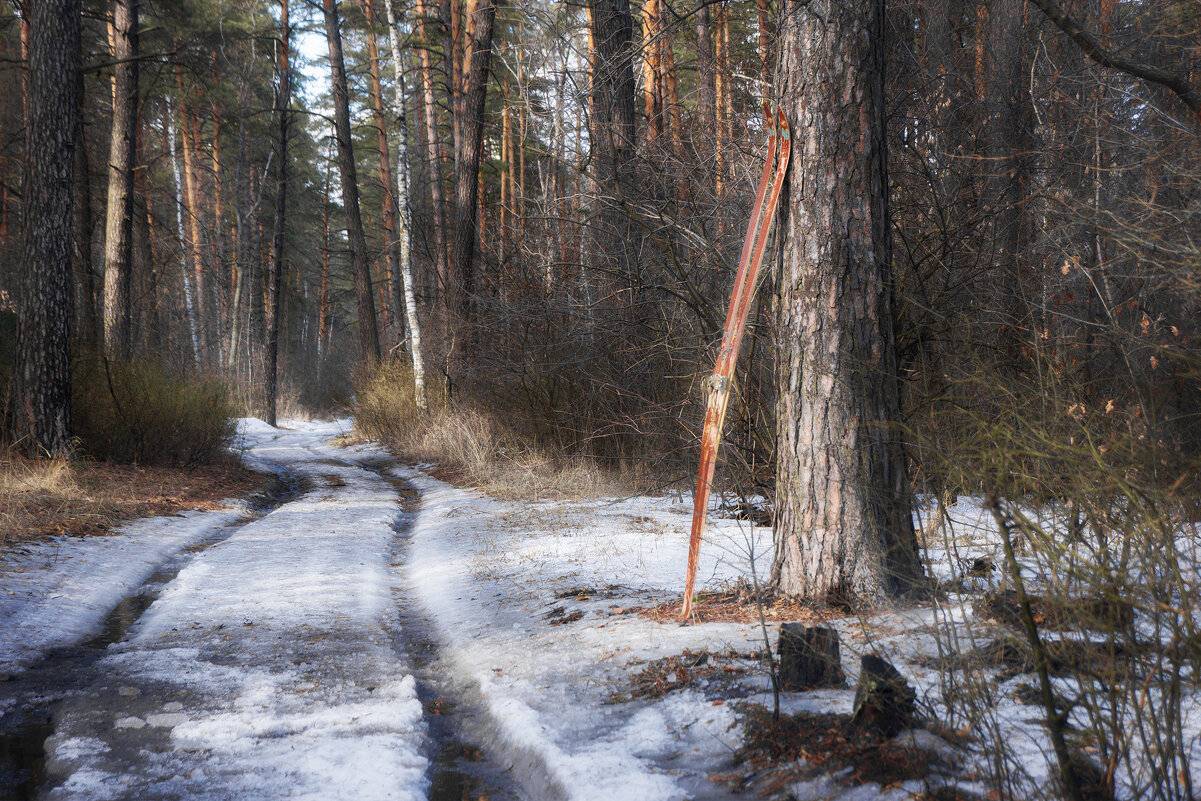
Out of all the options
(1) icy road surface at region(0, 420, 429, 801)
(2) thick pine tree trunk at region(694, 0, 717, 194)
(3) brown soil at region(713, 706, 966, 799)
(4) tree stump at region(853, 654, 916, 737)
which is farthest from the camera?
(2) thick pine tree trunk at region(694, 0, 717, 194)

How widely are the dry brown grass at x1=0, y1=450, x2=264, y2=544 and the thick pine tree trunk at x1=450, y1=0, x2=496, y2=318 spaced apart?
5067mm

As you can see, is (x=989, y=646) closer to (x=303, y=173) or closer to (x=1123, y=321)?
(x=1123, y=321)

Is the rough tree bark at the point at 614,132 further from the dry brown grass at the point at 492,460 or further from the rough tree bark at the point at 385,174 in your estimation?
the rough tree bark at the point at 385,174

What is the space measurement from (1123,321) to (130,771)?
8.23 m

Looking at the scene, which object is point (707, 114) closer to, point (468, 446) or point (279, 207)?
point (468, 446)

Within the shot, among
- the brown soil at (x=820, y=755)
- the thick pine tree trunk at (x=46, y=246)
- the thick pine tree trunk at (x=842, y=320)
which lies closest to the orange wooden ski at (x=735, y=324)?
the thick pine tree trunk at (x=842, y=320)

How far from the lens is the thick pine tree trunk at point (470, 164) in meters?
13.2

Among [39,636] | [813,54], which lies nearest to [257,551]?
[39,636]

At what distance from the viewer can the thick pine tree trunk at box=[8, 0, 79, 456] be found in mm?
8977

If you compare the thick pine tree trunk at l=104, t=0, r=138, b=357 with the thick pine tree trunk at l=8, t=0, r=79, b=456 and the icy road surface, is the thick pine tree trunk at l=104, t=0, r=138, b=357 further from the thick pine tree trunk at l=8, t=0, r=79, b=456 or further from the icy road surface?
the icy road surface

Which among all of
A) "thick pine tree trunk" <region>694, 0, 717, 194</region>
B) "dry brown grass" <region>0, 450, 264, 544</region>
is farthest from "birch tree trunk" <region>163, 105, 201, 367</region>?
"thick pine tree trunk" <region>694, 0, 717, 194</region>

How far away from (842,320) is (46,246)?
940cm

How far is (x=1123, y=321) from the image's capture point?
723 centimetres

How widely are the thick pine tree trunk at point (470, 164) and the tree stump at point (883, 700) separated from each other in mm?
11428
